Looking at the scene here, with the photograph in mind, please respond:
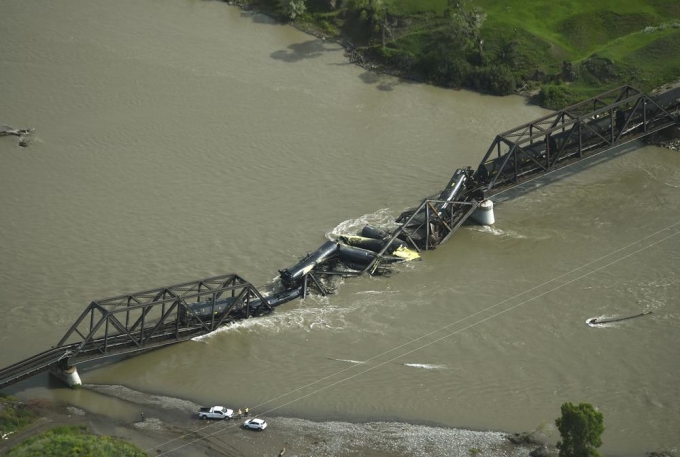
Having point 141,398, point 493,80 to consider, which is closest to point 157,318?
point 141,398

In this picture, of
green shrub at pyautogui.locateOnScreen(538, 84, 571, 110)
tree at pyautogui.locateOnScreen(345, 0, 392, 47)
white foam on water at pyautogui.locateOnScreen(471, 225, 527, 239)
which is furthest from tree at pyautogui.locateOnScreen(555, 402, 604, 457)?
tree at pyautogui.locateOnScreen(345, 0, 392, 47)

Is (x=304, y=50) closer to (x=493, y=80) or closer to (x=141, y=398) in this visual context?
(x=493, y=80)

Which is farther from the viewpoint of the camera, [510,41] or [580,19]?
[580,19]

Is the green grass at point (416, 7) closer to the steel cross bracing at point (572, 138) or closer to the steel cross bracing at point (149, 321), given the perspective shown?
the steel cross bracing at point (572, 138)

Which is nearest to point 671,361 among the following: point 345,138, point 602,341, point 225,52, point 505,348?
point 602,341

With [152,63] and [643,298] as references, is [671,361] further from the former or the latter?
[152,63]

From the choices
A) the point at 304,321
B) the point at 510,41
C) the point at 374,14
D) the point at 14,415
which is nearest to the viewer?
the point at 14,415

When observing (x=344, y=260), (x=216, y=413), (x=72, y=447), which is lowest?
(x=216, y=413)
